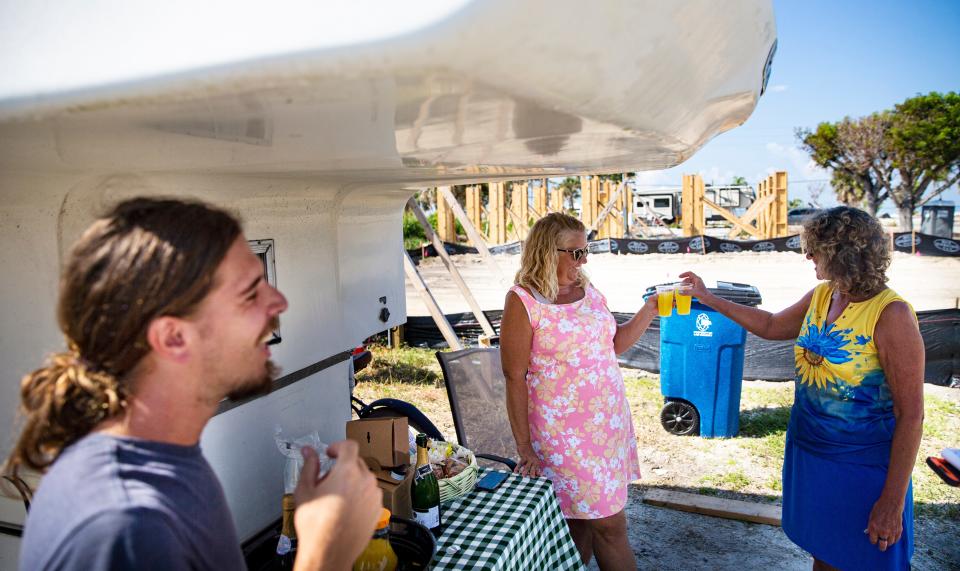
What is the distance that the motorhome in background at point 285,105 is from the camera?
0.87 meters

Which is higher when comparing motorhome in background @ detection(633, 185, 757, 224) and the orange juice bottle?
motorhome in background @ detection(633, 185, 757, 224)

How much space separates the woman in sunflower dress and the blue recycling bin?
7.89 feet

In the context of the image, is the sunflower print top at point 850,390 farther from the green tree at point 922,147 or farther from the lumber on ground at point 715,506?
the green tree at point 922,147

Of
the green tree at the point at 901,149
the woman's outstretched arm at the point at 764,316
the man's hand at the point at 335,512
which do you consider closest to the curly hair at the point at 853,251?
the woman's outstretched arm at the point at 764,316

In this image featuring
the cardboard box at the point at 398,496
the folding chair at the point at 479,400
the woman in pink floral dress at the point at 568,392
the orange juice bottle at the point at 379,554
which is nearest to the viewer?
the orange juice bottle at the point at 379,554

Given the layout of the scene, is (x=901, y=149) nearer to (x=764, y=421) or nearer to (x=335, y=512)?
(x=764, y=421)

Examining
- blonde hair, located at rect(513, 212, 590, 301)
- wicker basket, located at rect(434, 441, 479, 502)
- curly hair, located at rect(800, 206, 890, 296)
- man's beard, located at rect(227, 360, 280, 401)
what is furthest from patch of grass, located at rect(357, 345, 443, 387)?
man's beard, located at rect(227, 360, 280, 401)

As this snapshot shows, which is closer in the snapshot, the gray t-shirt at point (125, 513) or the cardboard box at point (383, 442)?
the gray t-shirt at point (125, 513)

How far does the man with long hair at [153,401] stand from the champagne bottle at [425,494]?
1.07 meters

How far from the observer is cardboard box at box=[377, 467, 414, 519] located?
6.83ft

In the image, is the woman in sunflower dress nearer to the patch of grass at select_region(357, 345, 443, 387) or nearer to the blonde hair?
the blonde hair

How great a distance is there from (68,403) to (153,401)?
0.13 meters

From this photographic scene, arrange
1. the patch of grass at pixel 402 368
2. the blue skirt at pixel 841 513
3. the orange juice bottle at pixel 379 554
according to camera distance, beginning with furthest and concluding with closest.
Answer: the patch of grass at pixel 402 368 → the blue skirt at pixel 841 513 → the orange juice bottle at pixel 379 554

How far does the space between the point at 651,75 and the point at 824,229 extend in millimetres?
1535
